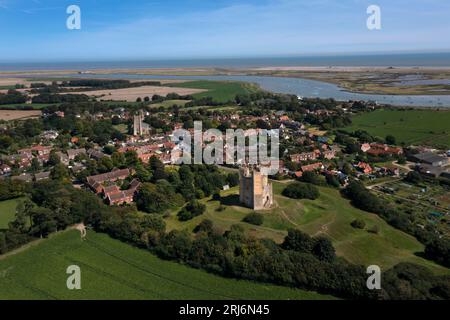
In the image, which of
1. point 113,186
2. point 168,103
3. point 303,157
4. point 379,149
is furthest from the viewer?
point 168,103

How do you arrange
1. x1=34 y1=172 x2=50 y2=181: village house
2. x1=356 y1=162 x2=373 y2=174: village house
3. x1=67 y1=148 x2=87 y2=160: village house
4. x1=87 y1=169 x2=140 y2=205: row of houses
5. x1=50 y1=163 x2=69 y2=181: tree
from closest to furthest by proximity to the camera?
x1=87 y1=169 x2=140 y2=205: row of houses → x1=50 y1=163 x2=69 y2=181: tree → x1=34 y1=172 x2=50 y2=181: village house → x1=356 y1=162 x2=373 y2=174: village house → x1=67 y1=148 x2=87 y2=160: village house

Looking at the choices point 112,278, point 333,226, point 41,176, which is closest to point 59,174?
point 41,176

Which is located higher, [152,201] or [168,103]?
[168,103]

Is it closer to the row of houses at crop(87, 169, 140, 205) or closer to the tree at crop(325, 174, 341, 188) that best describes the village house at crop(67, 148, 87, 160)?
the row of houses at crop(87, 169, 140, 205)

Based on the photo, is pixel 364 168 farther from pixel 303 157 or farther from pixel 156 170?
pixel 156 170

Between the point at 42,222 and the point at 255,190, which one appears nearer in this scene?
the point at 42,222

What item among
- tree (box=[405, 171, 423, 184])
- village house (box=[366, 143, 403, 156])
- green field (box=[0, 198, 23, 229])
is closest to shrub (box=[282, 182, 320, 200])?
tree (box=[405, 171, 423, 184])

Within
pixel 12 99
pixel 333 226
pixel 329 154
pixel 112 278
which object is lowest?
pixel 112 278
